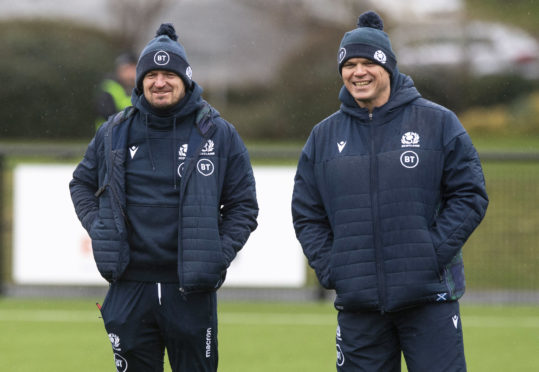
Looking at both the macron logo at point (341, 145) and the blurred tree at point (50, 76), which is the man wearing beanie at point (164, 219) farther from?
the blurred tree at point (50, 76)

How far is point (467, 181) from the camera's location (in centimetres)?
423

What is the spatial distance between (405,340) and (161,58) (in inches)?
66.2

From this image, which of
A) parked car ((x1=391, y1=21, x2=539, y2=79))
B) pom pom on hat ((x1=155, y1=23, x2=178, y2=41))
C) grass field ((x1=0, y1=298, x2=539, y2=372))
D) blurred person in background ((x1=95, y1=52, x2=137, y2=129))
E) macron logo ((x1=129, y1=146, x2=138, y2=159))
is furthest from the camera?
parked car ((x1=391, y1=21, x2=539, y2=79))

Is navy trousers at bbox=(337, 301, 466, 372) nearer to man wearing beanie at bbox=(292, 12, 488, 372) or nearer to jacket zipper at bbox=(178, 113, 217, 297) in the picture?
man wearing beanie at bbox=(292, 12, 488, 372)

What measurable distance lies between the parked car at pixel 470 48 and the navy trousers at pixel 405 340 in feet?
39.3

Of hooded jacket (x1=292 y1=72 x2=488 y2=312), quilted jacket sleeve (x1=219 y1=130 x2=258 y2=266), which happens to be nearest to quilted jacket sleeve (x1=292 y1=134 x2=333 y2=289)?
hooded jacket (x1=292 y1=72 x2=488 y2=312)

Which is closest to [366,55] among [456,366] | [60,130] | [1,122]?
[456,366]

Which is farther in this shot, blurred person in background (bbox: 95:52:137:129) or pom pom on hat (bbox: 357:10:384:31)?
blurred person in background (bbox: 95:52:137:129)

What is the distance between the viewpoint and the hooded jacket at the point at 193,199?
4.48 meters

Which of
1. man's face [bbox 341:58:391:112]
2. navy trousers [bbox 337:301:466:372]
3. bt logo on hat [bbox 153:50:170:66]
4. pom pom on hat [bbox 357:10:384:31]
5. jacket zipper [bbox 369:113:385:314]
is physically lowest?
navy trousers [bbox 337:301:466:372]

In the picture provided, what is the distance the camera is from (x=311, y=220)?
4.44 meters

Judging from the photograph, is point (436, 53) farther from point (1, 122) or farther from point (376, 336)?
point (376, 336)

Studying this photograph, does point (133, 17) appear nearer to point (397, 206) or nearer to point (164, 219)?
point (164, 219)

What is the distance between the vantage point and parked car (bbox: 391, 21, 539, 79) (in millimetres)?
17438
